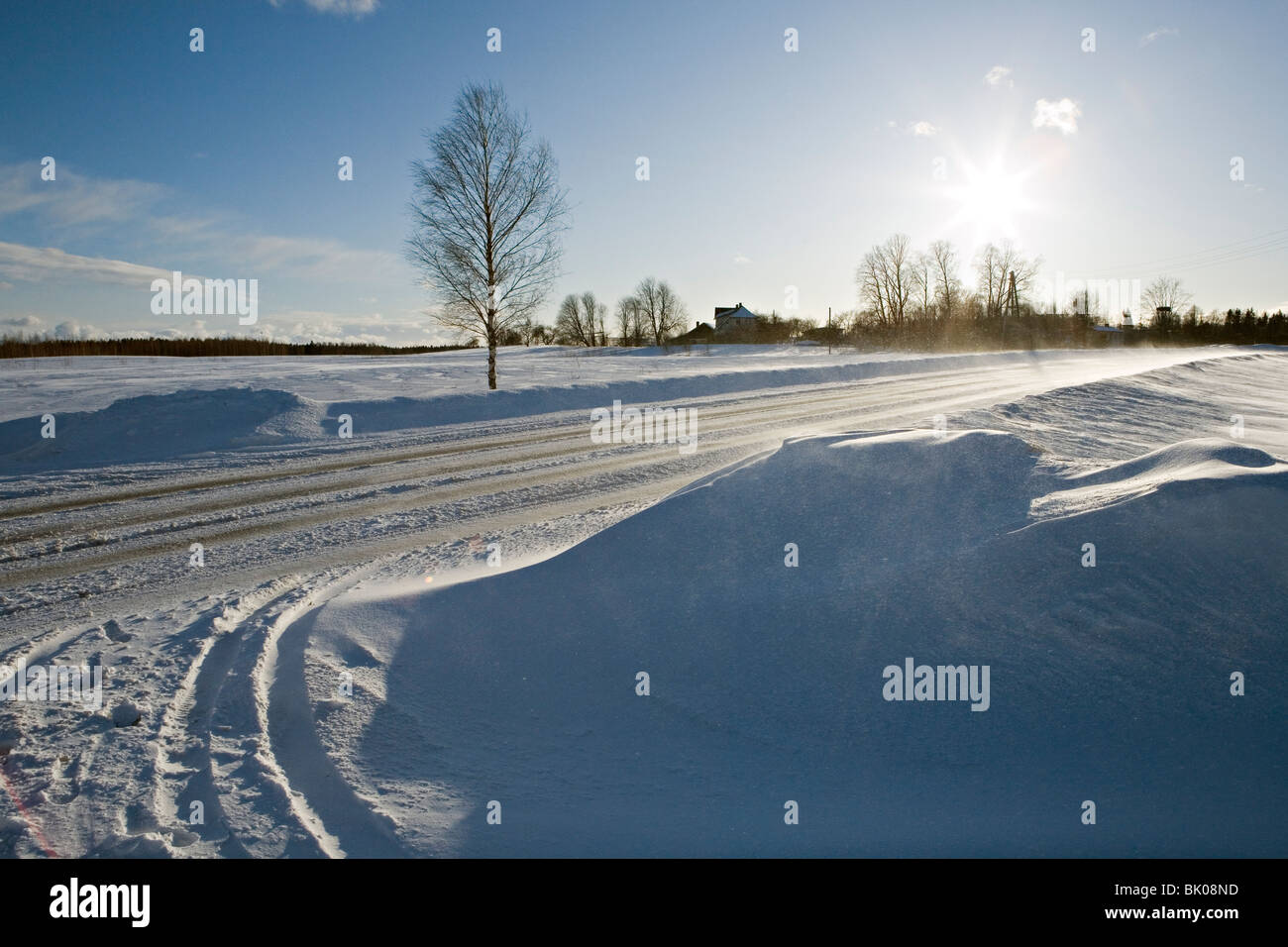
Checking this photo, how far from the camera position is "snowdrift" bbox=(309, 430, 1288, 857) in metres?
2.56

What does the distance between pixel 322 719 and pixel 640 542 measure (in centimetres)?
229

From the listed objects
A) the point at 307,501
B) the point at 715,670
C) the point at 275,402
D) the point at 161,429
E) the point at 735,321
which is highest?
the point at 735,321

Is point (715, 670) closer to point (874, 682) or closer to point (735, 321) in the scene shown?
point (874, 682)

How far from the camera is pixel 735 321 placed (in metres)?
82.6

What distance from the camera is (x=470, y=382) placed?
2067cm

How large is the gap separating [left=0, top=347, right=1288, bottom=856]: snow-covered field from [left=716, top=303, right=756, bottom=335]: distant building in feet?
238

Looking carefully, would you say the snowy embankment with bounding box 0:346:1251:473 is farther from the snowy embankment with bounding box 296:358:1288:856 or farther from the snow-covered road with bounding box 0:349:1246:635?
the snowy embankment with bounding box 296:358:1288:856

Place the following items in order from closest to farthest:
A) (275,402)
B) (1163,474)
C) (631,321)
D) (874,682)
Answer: (874,682)
(1163,474)
(275,402)
(631,321)

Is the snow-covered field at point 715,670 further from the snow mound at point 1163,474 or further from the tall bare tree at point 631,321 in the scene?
the tall bare tree at point 631,321

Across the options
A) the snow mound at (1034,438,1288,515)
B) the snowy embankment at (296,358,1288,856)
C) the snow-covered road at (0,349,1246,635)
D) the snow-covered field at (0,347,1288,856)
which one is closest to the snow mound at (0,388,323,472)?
the snow-covered road at (0,349,1246,635)

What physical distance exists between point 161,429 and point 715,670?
12.4 metres

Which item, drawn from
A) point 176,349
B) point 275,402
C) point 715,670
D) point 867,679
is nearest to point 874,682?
point 867,679
